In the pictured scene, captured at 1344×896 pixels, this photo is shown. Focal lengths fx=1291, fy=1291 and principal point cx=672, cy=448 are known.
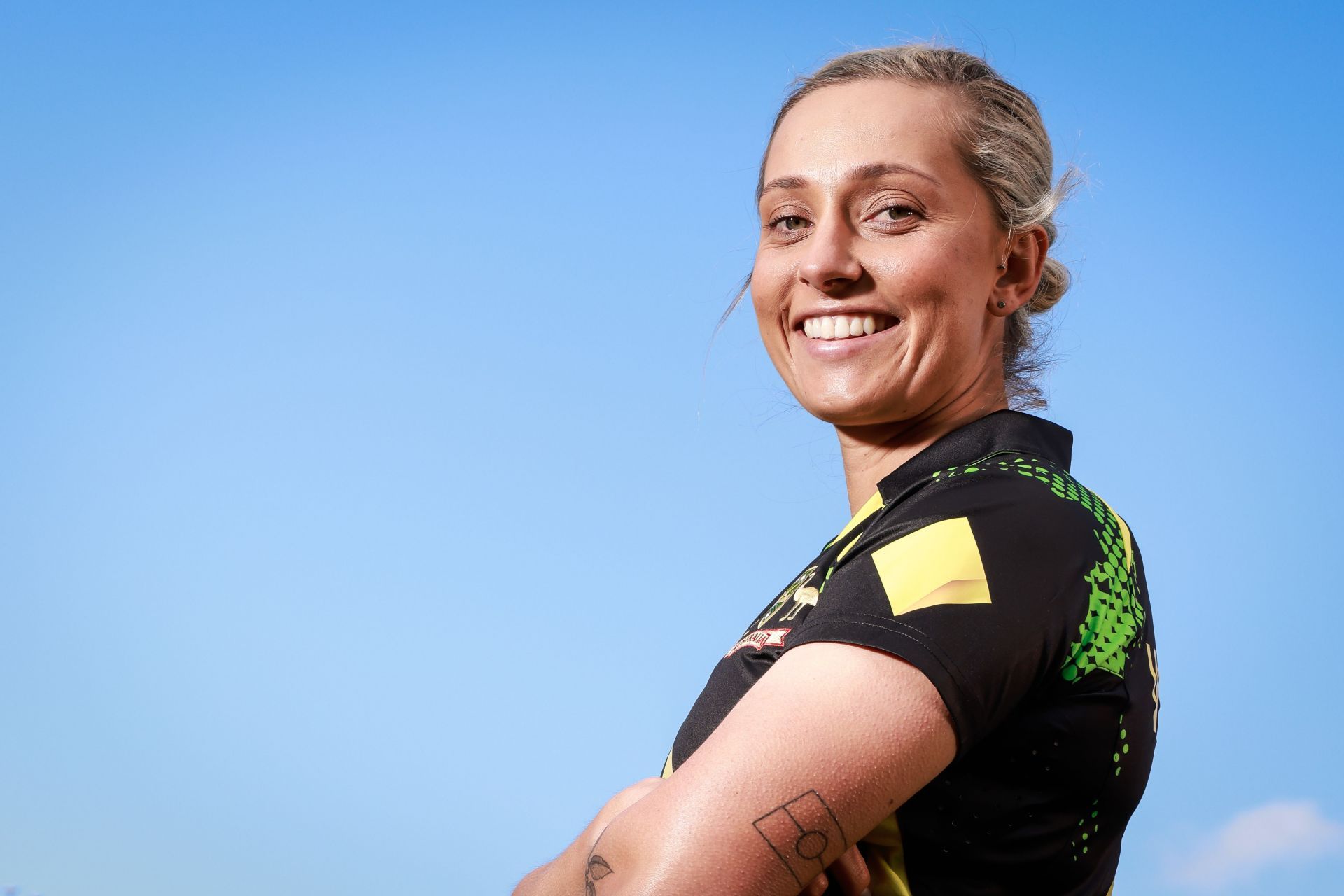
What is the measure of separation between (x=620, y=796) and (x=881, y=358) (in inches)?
26.8

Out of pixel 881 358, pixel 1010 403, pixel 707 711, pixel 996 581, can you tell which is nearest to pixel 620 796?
pixel 707 711

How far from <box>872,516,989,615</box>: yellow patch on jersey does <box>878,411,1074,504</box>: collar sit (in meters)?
0.22

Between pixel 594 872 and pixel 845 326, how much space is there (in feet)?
2.67

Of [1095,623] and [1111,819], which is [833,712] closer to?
[1095,623]

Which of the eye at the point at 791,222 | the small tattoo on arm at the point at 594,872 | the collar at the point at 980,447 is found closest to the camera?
the small tattoo on arm at the point at 594,872

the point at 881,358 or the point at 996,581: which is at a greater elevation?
the point at 881,358

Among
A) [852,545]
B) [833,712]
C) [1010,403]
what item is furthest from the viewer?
[1010,403]

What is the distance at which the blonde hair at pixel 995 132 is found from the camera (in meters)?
1.78

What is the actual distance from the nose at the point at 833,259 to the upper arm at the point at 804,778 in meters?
0.67

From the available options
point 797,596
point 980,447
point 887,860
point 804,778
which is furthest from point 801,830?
point 980,447

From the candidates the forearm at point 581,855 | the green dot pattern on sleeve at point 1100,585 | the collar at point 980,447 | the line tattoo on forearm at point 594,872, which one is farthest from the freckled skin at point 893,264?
the line tattoo on forearm at point 594,872

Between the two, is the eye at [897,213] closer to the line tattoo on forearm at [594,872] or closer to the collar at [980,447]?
the collar at [980,447]

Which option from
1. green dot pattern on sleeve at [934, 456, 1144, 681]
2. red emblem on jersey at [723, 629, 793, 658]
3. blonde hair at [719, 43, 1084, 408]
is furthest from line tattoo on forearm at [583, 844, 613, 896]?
blonde hair at [719, 43, 1084, 408]

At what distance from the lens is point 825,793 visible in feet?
3.78
